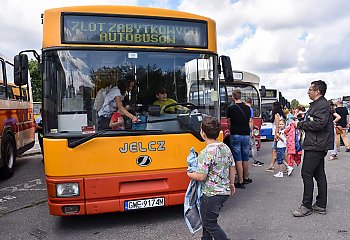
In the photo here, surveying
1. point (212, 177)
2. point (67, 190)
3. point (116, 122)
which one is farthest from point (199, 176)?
point (67, 190)

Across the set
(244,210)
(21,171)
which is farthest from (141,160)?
(21,171)

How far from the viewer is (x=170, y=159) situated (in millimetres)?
4473

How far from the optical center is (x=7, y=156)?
822 centimetres

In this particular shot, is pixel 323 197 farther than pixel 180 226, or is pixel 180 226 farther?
pixel 323 197

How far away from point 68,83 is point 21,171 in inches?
244

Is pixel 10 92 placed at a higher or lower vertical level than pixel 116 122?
higher

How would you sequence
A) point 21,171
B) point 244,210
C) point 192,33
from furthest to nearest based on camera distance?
point 21,171, point 244,210, point 192,33

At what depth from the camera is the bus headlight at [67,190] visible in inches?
163

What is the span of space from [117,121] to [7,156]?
5208 mm

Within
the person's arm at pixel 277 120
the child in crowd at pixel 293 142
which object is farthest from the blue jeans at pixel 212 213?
the person's arm at pixel 277 120

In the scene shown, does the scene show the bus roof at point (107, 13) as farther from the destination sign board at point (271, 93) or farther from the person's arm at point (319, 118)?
the destination sign board at point (271, 93)

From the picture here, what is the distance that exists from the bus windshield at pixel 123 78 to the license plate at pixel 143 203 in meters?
0.96

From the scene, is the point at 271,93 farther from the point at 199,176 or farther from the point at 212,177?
the point at 199,176

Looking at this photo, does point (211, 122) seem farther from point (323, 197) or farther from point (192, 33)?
point (323, 197)
